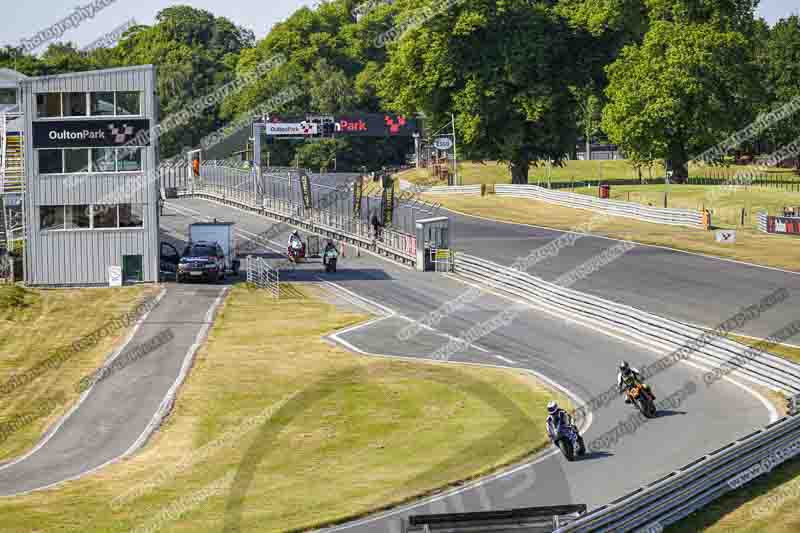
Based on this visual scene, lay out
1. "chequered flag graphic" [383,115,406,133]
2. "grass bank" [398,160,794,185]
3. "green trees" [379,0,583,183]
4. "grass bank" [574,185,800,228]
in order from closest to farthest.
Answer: "grass bank" [574,185,800,228], "green trees" [379,0,583,183], "chequered flag graphic" [383,115,406,133], "grass bank" [398,160,794,185]

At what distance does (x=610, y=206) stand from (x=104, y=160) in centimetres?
3585

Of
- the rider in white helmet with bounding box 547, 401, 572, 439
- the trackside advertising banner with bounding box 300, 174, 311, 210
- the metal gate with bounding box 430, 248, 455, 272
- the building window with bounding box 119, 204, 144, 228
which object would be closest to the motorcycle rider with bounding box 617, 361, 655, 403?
the rider in white helmet with bounding box 547, 401, 572, 439

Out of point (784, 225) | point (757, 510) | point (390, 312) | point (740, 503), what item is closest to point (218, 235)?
point (390, 312)

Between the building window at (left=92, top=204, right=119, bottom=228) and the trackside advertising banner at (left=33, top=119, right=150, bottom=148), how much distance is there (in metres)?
2.63

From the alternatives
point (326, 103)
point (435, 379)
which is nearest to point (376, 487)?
point (435, 379)

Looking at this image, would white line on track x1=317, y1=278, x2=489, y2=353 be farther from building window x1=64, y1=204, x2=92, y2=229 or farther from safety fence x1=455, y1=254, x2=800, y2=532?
building window x1=64, y1=204, x2=92, y2=229

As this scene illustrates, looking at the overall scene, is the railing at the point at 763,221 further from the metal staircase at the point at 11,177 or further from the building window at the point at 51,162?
the metal staircase at the point at 11,177

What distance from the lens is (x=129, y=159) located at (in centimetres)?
4984

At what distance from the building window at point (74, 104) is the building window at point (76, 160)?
1521 mm

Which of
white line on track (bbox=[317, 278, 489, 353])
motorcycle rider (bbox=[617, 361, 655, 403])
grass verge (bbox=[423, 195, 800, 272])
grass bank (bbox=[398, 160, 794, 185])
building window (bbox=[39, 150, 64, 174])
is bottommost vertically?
white line on track (bbox=[317, 278, 489, 353])

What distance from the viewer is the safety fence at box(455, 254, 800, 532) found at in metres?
18.9

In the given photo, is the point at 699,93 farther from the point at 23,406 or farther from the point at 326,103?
the point at 23,406

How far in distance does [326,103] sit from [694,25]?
47539 mm

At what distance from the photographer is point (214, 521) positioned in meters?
20.2
